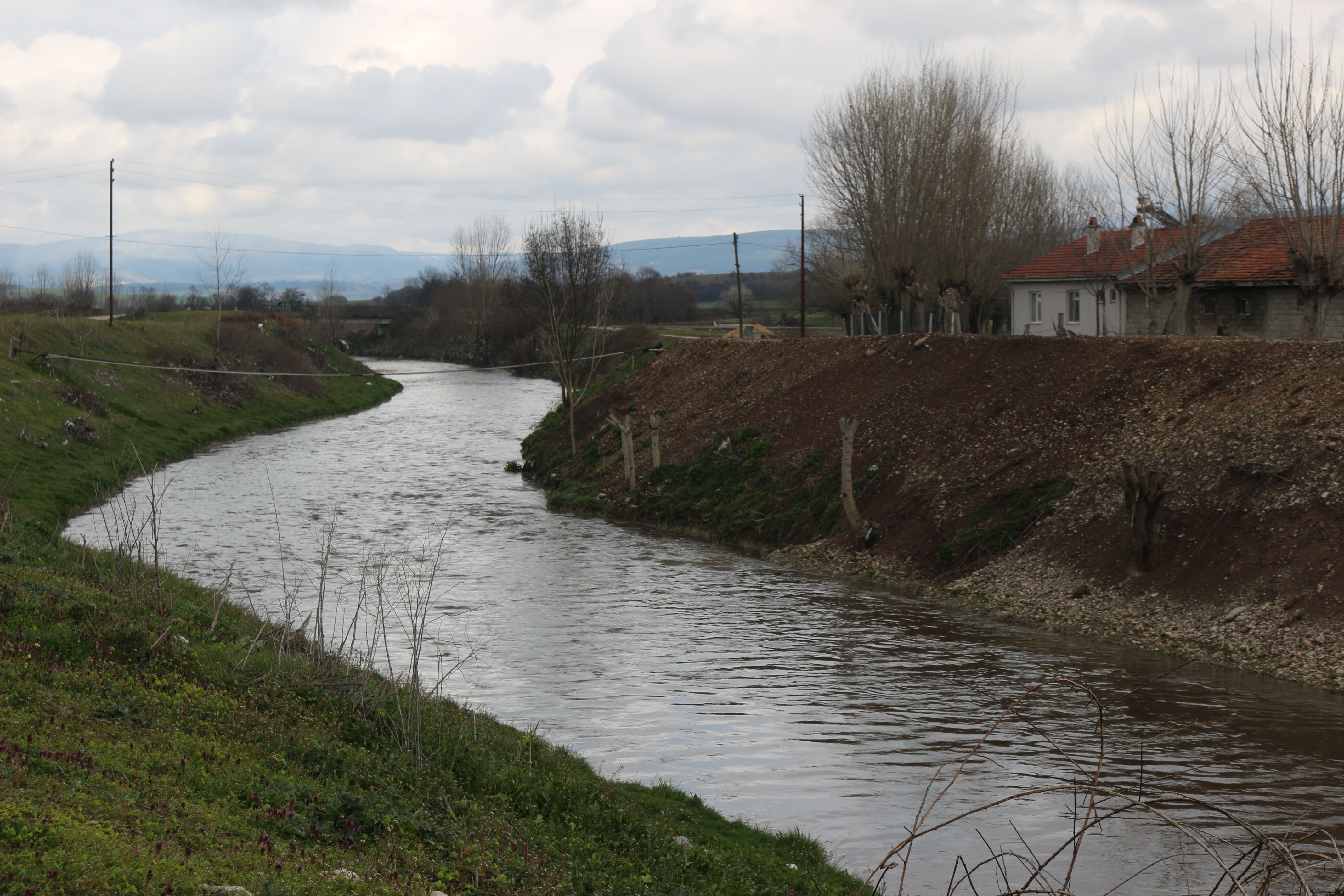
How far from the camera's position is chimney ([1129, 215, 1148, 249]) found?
113 feet

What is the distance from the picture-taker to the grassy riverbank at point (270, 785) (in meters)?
5.91

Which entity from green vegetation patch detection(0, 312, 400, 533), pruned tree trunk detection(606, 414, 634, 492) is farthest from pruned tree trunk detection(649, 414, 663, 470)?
green vegetation patch detection(0, 312, 400, 533)

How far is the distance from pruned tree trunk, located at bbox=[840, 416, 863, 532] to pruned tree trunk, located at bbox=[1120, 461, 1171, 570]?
615 centimetres

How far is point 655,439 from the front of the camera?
29062 millimetres

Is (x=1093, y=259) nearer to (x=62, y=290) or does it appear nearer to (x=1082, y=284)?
(x=1082, y=284)

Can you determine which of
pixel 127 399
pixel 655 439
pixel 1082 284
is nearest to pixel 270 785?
pixel 655 439

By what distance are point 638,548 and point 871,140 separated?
24542 mm

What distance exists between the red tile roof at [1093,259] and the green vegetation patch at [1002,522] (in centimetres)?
1697

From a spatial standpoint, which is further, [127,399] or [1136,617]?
[127,399]

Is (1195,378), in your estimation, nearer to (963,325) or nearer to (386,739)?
(386,739)

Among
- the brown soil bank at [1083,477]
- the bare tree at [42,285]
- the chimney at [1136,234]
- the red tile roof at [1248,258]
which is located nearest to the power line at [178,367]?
the brown soil bank at [1083,477]

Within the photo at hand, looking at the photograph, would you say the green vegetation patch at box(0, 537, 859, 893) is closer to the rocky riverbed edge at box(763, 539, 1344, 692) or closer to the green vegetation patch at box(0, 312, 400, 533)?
the green vegetation patch at box(0, 312, 400, 533)

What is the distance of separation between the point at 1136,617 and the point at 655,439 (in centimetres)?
1537

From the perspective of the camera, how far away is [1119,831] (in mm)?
9539
